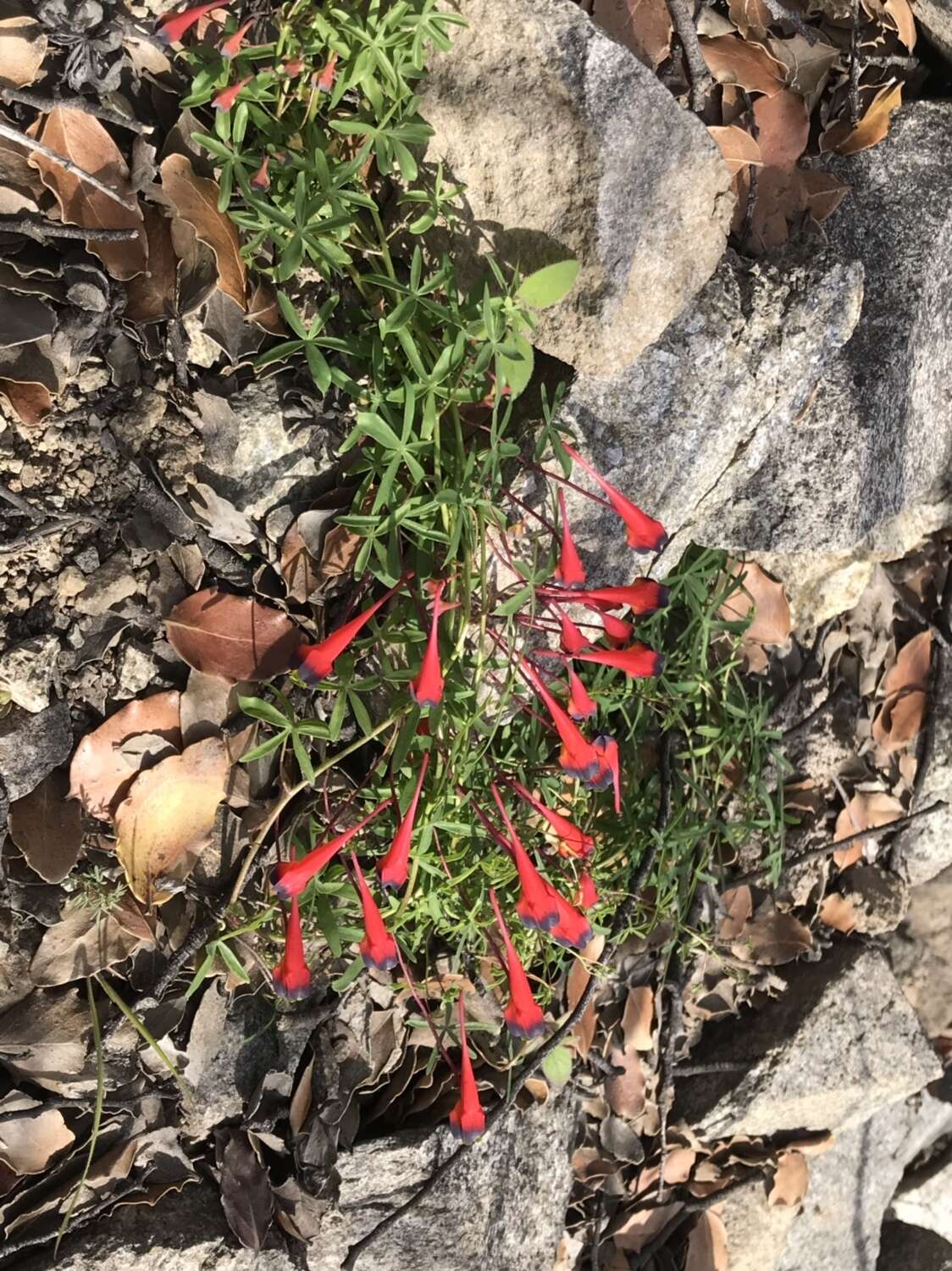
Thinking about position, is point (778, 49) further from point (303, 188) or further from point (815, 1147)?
point (815, 1147)

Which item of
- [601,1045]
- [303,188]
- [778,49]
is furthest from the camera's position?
[601,1045]

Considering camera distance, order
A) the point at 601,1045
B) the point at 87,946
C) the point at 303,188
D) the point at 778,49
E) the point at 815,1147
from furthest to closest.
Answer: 1. the point at 815,1147
2. the point at 601,1045
3. the point at 778,49
4. the point at 87,946
5. the point at 303,188

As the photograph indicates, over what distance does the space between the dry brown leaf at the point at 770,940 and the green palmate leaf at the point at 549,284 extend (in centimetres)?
175

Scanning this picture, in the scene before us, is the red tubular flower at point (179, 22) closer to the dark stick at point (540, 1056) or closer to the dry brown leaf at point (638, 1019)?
the dark stick at point (540, 1056)

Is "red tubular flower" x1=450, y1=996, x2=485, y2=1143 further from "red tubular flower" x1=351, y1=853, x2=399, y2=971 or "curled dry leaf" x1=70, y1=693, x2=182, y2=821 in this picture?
"curled dry leaf" x1=70, y1=693, x2=182, y2=821

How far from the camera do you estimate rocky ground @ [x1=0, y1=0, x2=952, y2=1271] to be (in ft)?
5.91

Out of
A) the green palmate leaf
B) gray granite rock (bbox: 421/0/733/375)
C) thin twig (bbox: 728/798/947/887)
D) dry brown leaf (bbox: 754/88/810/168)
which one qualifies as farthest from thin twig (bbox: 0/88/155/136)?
thin twig (bbox: 728/798/947/887)

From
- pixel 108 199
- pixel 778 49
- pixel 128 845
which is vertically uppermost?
pixel 778 49

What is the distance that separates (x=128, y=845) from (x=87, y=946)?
7.8 inches

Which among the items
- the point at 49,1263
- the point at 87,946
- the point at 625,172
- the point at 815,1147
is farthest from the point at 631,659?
the point at 815,1147

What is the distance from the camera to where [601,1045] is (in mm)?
2561

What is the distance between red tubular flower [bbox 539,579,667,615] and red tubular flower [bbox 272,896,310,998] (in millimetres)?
740

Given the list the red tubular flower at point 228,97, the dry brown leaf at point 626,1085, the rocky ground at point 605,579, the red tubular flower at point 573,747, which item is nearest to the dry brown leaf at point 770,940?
the rocky ground at point 605,579

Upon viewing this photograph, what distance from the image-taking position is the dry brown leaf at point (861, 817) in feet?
9.23
